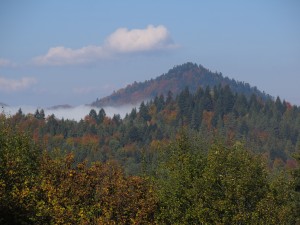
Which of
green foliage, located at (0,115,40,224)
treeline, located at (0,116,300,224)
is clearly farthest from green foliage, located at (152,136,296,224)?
green foliage, located at (0,115,40,224)

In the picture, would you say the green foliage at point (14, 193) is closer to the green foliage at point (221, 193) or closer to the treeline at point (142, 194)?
the treeline at point (142, 194)

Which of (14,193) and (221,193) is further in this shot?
(221,193)

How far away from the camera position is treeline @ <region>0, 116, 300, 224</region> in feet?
114

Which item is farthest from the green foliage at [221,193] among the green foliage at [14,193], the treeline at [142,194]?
the green foliage at [14,193]

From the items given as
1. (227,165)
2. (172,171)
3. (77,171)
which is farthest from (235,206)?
(77,171)

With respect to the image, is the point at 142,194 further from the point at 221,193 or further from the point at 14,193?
the point at 14,193

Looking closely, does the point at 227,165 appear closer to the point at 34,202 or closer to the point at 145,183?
the point at 145,183

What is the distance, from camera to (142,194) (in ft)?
139

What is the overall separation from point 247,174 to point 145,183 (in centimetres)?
925

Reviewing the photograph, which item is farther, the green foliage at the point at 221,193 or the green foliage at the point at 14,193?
the green foliage at the point at 221,193

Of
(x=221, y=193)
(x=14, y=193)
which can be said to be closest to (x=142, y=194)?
A: (x=221, y=193)

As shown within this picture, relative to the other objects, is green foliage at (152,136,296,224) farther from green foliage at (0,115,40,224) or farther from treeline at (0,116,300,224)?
green foliage at (0,115,40,224)

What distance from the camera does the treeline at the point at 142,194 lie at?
34750 millimetres

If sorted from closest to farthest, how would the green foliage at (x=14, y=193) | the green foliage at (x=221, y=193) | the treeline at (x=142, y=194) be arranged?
the green foliage at (x=14, y=193), the treeline at (x=142, y=194), the green foliage at (x=221, y=193)
